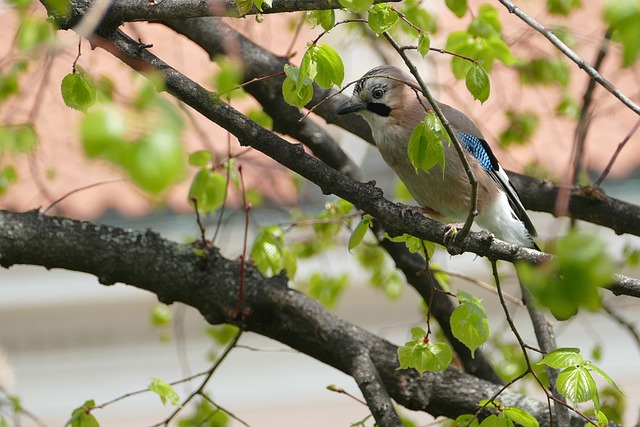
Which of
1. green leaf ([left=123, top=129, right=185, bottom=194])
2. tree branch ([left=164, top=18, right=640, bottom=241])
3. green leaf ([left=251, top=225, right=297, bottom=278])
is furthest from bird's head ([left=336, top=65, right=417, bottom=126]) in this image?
green leaf ([left=123, top=129, right=185, bottom=194])

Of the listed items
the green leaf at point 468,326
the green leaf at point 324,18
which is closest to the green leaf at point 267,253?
the green leaf at point 468,326

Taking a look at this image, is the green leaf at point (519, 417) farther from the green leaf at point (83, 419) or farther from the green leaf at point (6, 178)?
the green leaf at point (6, 178)

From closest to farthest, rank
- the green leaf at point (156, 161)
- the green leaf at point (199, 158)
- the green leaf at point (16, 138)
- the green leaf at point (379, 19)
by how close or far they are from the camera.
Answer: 1. the green leaf at point (156, 161)
2. the green leaf at point (379, 19)
3. the green leaf at point (16, 138)
4. the green leaf at point (199, 158)

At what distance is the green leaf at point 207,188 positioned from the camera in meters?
2.35

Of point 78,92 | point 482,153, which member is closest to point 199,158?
point 78,92

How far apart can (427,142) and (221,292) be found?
2.91ft

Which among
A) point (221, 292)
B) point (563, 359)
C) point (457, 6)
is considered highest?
point (457, 6)

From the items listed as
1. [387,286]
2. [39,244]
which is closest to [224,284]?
[39,244]

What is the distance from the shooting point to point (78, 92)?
5.32 feet

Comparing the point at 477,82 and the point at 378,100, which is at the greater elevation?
the point at 378,100

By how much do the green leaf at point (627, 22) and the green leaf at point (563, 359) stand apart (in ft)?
2.87

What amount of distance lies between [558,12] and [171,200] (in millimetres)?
2336

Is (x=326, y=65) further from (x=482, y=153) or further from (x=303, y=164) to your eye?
(x=482, y=153)

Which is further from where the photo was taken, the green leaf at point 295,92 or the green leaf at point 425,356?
the green leaf at point 425,356
